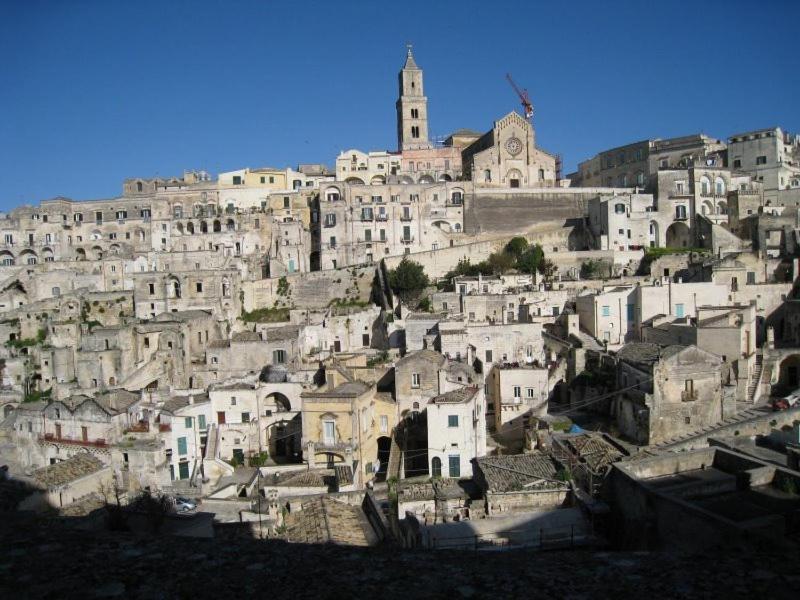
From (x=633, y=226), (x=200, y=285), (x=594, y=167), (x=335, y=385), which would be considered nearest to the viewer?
(x=335, y=385)

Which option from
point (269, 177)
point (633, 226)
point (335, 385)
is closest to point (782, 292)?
Answer: point (633, 226)

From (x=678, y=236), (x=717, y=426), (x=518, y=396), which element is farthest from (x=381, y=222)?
(x=717, y=426)

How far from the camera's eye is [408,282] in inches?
1785

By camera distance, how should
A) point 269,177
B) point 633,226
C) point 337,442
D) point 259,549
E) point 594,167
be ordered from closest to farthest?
point 259,549, point 337,442, point 633,226, point 269,177, point 594,167

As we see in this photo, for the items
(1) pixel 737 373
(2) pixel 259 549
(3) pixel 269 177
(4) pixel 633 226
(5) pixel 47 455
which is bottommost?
(5) pixel 47 455

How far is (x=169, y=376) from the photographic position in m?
36.8

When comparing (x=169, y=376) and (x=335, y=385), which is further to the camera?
(x=169, y=376)

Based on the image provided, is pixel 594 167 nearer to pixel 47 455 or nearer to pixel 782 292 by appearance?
pixel 782 292

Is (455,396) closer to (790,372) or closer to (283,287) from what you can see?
(790,372)

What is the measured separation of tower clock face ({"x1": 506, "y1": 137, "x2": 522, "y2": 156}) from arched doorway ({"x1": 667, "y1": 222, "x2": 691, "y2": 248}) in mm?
16054

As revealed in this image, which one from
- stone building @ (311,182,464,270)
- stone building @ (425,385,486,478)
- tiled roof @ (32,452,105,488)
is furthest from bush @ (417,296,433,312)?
tiled roof @ (32,452,105,488)

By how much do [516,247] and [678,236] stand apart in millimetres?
12194

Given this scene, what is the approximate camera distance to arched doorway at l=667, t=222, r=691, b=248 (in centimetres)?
5016

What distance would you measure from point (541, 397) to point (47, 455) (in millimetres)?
21294
